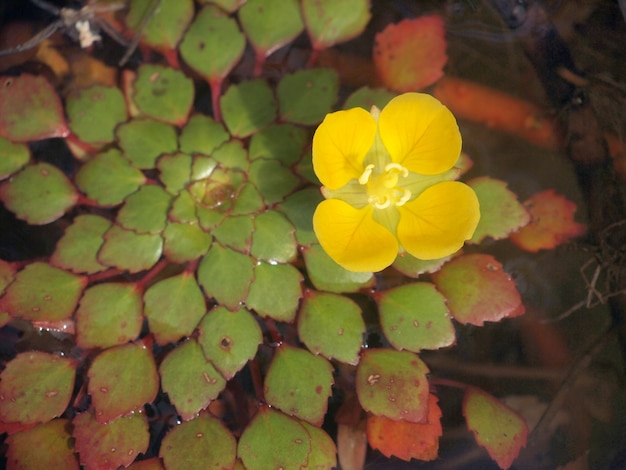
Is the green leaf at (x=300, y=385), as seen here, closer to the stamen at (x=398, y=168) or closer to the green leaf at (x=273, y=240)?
the green leaf at (x=273, y=240)

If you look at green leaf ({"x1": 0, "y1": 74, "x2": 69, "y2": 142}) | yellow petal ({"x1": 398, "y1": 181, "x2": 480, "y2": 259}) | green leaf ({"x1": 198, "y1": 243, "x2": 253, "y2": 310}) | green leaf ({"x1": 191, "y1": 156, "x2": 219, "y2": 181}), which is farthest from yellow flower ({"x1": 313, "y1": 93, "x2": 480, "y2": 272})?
green leaf ({"x1": 0, "y1": 74, "x2": 69, "y2": 142})

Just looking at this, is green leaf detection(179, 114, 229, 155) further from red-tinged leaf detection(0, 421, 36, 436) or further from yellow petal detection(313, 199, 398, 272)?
red-tinged leaf detection(0, 421, 36, 436)

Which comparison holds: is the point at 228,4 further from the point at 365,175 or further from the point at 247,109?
the point at 365,175

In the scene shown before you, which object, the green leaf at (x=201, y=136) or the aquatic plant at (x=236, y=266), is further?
the green leaf at (x=201, y=136)

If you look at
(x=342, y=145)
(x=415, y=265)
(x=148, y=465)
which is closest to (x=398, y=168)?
(x=342, y=145)

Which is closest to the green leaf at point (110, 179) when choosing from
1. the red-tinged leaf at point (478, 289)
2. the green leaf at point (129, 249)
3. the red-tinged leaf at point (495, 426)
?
the green leaf at point (129, 249)

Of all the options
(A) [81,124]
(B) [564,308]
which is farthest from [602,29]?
(A) [81,124]

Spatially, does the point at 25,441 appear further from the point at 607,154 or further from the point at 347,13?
the point at 607,154
